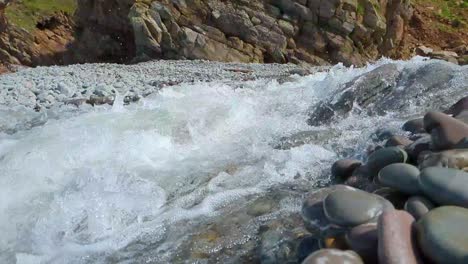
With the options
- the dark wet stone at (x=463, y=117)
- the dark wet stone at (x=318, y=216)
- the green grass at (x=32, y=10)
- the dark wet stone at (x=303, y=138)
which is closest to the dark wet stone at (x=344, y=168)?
the dark wet stone at (x=463, y=117)

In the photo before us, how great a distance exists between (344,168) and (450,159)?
123cm

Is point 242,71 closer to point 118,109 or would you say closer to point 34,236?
point 118,109

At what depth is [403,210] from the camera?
133 inches

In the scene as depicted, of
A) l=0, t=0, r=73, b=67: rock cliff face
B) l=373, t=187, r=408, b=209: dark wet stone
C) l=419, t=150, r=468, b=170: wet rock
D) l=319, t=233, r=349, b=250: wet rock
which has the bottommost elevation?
l=0, t=0, r=73, b=67: rock cliff face

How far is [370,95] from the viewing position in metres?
8.16

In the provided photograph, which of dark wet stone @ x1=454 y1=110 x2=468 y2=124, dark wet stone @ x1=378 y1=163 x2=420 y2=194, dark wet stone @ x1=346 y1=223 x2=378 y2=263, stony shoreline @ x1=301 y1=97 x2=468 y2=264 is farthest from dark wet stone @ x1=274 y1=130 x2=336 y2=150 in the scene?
dark wet stone @ x1=346 y1=223 x2=378 y2=263

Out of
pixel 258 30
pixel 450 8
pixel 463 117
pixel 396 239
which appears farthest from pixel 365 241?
pixel 450 8

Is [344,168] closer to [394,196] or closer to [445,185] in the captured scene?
[394,196]

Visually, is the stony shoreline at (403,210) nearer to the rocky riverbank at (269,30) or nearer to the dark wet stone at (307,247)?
the dark wet stone at (307,247)

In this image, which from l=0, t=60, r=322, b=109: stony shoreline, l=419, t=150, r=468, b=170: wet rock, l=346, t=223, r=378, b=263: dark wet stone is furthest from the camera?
l=0, t=60, r=322, b=109: stony shoreline

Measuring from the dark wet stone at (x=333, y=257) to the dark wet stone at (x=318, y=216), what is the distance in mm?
348

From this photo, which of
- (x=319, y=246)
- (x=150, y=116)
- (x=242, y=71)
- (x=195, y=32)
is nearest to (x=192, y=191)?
(x=319, y=246)

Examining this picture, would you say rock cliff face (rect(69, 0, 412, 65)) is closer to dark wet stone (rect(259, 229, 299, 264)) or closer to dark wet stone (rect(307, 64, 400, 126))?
dark wet stone (rect(307, 64, 400, 126))

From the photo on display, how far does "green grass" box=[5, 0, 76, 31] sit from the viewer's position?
29.2 metres
